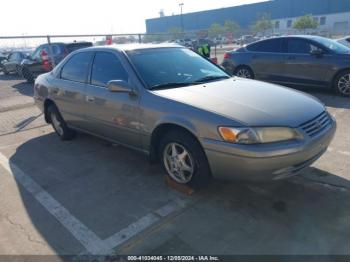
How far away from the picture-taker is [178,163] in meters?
3.67

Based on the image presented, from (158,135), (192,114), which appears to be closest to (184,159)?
(158,135)

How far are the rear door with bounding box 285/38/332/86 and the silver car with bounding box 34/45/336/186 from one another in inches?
175

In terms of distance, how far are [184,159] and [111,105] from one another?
1.34 meters

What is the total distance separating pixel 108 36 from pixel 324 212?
36.9 ft

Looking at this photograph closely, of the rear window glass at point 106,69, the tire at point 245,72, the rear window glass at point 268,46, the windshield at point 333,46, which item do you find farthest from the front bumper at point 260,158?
the tire at point 245,72

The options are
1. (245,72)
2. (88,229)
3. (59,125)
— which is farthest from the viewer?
(245,72)

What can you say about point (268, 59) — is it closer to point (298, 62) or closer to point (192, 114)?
point (298, 62)

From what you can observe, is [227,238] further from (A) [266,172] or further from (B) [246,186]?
(B) [246,186]

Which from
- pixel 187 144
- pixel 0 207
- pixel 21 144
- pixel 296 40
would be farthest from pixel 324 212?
pixel 296 40

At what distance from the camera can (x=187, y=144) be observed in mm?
3400

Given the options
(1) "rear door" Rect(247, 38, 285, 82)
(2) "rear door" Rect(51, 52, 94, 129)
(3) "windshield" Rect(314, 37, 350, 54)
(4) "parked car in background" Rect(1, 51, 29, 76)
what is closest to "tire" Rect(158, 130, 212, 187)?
(2) "rear door" Rect(51, 52, 94, 129)

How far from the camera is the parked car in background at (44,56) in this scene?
1307 centimetres

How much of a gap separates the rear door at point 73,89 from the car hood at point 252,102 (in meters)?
1.69

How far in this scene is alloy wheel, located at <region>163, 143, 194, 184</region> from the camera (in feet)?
11.7
